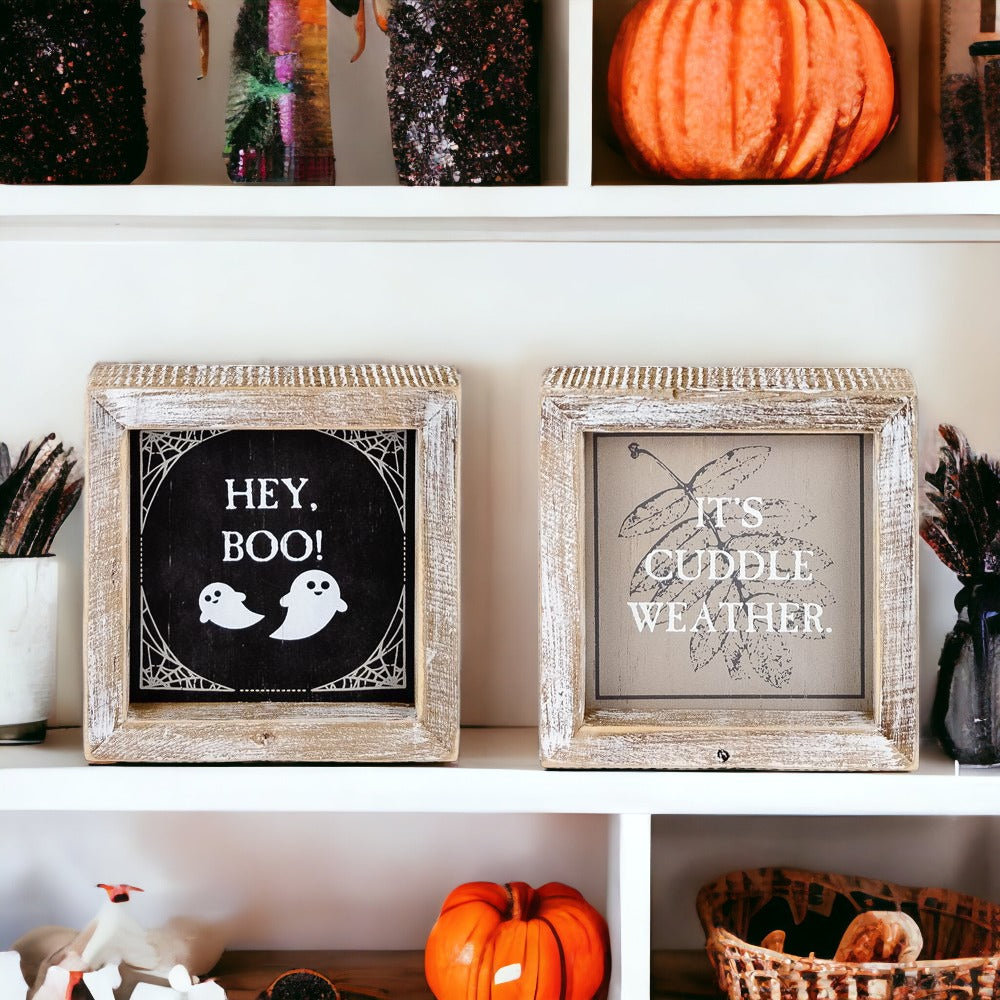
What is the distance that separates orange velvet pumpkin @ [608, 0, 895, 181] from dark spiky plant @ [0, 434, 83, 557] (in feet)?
2.01

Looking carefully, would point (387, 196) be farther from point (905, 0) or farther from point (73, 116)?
point (905, 0)

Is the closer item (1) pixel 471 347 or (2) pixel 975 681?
(2) pixel 975 681

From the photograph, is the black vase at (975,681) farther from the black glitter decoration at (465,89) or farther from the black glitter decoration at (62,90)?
the black glitter decoration at (62,90)

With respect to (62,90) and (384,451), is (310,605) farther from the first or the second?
(62,90)

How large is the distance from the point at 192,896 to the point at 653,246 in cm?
82

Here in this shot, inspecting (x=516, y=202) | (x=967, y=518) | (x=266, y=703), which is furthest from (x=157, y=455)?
(x=967, y=518)

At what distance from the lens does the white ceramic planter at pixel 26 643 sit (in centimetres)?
90

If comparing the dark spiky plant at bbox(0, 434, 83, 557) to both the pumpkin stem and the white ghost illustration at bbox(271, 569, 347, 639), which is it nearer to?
the white ghost illustration at bbox(271, 569, 347, 639)

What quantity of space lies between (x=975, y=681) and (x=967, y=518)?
14cm

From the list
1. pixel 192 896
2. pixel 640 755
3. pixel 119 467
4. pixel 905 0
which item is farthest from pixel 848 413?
pixel 192 896

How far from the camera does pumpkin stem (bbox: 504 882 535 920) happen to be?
0.92m

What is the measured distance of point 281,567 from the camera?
0.90 m

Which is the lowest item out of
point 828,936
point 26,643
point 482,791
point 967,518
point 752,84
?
point 828,936

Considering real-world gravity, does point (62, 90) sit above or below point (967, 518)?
above
